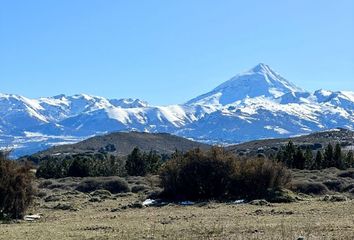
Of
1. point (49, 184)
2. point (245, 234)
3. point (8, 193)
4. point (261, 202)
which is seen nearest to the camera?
point (245, 234)

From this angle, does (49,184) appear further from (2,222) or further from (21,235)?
(21,235)

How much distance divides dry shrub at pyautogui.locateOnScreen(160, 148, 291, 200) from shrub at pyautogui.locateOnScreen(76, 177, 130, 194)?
49.9 ft

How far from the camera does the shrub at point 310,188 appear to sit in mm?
49859

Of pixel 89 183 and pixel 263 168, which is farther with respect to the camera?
pixel 89 183

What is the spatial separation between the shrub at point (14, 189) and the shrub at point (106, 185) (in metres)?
24.4

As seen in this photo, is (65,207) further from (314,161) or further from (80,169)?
(314,161)

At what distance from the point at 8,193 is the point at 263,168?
1923cm

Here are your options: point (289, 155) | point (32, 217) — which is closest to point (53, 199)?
point (32, 217)

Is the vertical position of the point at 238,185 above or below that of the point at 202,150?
below

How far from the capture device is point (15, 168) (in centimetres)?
3712

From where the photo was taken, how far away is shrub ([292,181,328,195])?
49.9 m

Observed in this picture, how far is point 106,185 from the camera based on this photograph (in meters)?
63.6

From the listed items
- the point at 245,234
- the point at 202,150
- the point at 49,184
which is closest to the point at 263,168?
the point at 202,150

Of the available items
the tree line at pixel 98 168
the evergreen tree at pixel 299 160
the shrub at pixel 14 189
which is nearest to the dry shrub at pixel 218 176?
the shrub at pixel 14 189
